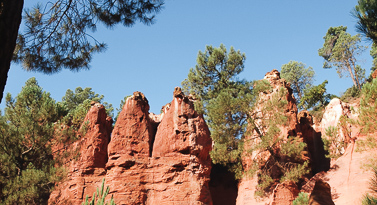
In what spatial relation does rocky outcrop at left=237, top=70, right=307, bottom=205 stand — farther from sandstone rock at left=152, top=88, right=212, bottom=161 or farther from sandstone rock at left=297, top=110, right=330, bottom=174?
sandstone rock at left=152, top=88, right=212, bottom=161

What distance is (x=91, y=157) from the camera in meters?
19.5

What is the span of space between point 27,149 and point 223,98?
1089 cm

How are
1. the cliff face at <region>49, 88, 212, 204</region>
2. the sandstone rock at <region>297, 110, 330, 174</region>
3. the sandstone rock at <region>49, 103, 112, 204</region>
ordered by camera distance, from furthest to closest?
the sandstone rock at <region>297, 110, 330, 174</region>, the sandstone rock at <region>49, 103, 112, 204</region>, the cliff face at <region>49, 88, 212, 204</region>

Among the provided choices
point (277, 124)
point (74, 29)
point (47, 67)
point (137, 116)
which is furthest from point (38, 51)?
point (277, 124)

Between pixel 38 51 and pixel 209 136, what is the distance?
12981 mm

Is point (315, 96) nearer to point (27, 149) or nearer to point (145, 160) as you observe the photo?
point (145, 160)

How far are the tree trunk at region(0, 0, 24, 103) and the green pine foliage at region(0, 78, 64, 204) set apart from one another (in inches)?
368

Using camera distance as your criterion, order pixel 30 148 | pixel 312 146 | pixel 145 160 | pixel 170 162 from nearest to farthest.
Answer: pixel 30 148 < pixel 170 162 < pixel 145 160 < pixel 312 146

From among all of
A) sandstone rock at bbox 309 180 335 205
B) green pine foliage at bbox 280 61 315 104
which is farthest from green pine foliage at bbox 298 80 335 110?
sandstone rock at bbox 309 180 335 205

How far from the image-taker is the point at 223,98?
18703mm

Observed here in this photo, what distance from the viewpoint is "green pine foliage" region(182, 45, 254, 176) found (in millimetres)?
18500

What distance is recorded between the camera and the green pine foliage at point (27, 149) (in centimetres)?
1093

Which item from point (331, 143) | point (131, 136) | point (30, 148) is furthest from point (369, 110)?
point (131, 136)

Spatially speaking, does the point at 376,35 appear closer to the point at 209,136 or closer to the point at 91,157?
the point at 209,136
